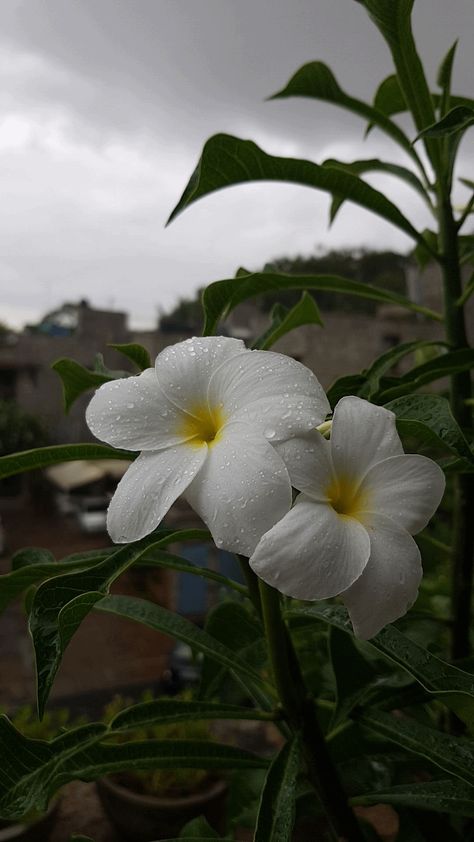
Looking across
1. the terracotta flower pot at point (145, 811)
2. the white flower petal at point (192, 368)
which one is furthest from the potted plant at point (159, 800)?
the white flower petal at point (192, 368)

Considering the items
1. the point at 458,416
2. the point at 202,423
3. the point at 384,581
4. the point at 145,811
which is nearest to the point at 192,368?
the point at 202,423

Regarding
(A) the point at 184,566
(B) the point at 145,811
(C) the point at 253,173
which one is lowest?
(B) the point at 145,811

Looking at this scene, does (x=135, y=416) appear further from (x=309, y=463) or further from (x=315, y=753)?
(x=315, y=753)

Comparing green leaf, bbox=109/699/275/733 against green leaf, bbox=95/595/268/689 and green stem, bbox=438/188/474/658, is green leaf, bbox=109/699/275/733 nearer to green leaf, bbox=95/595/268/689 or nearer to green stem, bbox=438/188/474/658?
green leaf, bbox=95/595/268/689

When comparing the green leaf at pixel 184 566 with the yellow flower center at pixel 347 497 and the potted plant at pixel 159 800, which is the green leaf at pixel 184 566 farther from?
the potted plant at pixel 159 800

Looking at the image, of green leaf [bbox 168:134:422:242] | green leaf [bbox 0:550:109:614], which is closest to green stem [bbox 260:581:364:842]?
green leaf [bbox 0:550:109:614]

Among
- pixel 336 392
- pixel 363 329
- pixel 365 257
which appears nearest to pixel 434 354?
pixel 336 392

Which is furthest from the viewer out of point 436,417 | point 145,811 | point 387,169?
point 145,811
